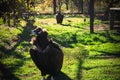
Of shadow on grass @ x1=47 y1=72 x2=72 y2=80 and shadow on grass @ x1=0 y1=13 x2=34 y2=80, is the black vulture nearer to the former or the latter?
shadow on grass @ x1=47 y1=72 x2=72 y2=80

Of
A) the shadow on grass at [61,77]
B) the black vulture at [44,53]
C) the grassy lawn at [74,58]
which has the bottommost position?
the grassy lawn at [74,58]

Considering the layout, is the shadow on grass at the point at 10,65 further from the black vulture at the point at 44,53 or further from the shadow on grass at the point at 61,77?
the shadow on grass at the point at 61,77

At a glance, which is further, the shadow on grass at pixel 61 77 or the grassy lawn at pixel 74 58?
the grassy lawn at pixel 74 58

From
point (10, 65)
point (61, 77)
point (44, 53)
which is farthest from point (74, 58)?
point (44, 53)

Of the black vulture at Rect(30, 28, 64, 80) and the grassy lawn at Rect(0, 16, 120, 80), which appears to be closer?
the black vulture at Rect(30, 28, 64, 80)

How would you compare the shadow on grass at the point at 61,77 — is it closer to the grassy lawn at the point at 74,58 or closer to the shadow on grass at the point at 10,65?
the grassy lawn at the point at 74,58

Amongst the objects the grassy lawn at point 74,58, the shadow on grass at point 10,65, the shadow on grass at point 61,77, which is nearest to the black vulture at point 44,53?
the shadow on grass at point 61,77

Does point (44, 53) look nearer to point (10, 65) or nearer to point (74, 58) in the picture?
point (10, 65)

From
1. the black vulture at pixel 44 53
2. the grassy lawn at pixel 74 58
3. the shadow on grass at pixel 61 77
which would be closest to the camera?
the black vulture at pixel 44 53

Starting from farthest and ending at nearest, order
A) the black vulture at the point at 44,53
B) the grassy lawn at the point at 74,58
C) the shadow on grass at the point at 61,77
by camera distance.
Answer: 1. the grassy lawn at the point at 74,58
2. the shadow on grass at the point at 61,77
3. the black vulture at the point at 44,53

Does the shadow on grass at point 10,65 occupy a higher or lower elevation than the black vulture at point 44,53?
lower

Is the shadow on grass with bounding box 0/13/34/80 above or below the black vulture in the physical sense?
below

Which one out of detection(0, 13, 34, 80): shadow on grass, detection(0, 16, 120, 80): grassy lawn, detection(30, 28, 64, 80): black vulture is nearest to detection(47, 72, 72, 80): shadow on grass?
detection(0, 16, 120, 80): grassy lawn

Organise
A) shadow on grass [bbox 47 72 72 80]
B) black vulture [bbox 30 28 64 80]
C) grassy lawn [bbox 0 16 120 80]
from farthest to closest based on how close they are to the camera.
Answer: grassy lawn [bbox 0 16 120 80] < shadow on grass [bbox 47 72 72 80] < black vulture [bbox 30 28 64 80]
